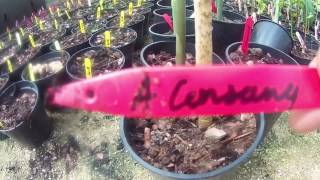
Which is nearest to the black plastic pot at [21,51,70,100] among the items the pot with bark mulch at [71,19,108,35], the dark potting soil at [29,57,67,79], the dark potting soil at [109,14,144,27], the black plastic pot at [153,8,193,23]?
the dark potting soil at [29,57,67,79]

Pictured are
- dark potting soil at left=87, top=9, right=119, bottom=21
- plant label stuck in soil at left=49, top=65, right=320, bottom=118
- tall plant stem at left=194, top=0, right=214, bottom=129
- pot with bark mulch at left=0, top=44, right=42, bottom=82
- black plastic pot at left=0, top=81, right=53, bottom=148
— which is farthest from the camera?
dark potting soil at left=87, top=9, right=119, bottom=21

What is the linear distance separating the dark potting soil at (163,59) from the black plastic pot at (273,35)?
0.45 metres

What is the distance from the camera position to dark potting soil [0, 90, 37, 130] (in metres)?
1.23

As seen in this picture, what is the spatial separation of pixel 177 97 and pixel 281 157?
0.90m

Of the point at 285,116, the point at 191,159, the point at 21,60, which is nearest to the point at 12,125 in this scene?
the point at 21,60

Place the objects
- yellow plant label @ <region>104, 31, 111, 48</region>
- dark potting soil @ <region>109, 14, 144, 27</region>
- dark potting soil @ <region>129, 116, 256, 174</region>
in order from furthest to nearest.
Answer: dark potting soil @ <region>109, 14, 144, 27</region> → yellow plant label @ <region>104, 31, 111, 48</region> → dark potting soil @ <region>129, 116, 256, 174</region>

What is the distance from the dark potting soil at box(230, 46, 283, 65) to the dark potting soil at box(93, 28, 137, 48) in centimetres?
64

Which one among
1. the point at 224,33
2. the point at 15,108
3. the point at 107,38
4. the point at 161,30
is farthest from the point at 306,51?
the point at 15,108

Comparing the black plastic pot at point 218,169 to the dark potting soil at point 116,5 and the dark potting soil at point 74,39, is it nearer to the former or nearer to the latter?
the dark potting soil at point 74,39

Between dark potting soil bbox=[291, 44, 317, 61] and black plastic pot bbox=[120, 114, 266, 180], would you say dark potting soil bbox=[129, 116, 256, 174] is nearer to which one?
black plastic pot bbox=[120, 114, 266, 180]

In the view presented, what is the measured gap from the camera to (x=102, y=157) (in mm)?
1179

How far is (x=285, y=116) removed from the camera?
1.29 m

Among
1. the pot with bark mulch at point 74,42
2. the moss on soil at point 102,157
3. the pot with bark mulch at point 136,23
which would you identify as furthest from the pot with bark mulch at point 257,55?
the pot with bark mulch at point 74,42

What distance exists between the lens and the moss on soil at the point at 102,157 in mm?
1068
